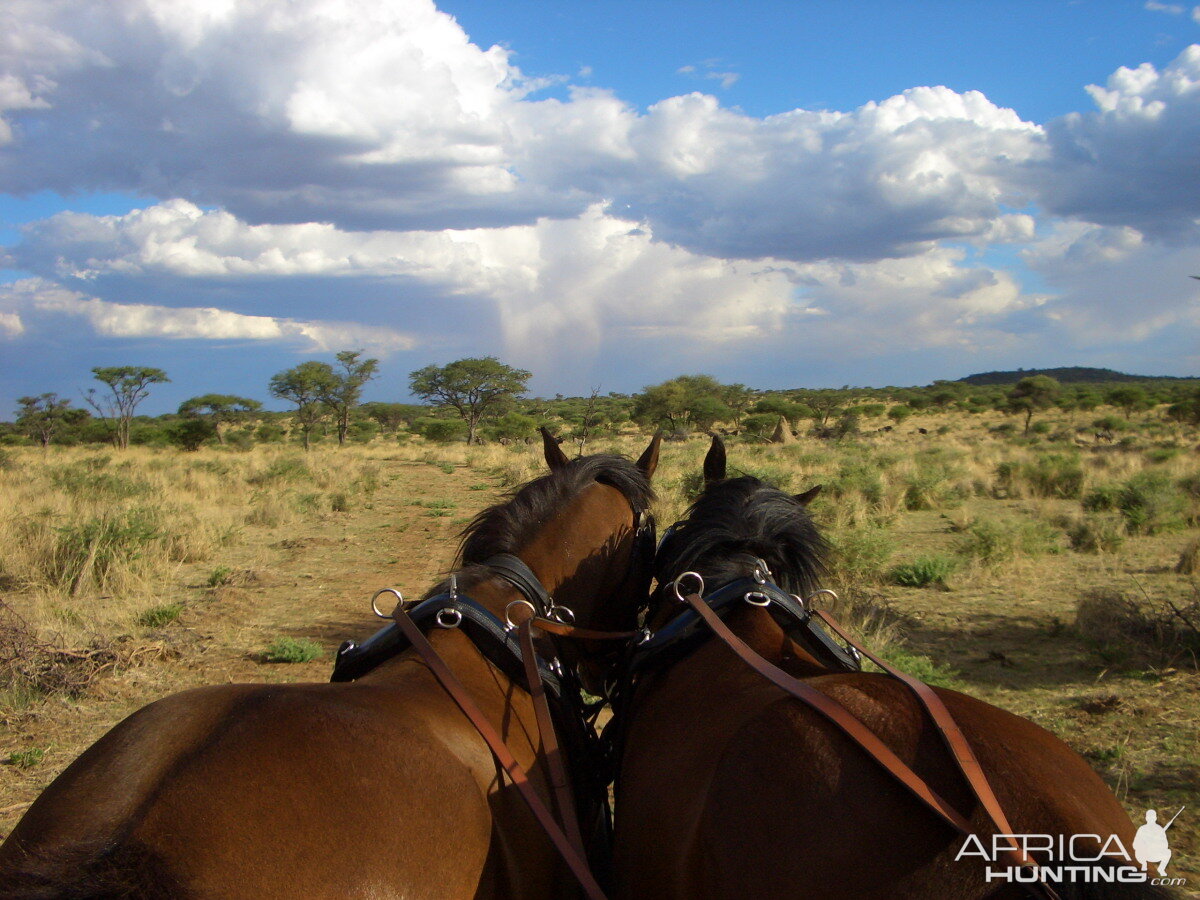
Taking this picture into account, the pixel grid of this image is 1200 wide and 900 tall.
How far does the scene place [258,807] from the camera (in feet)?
4.42

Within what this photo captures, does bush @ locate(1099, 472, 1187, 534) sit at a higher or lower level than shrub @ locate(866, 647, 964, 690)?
higher

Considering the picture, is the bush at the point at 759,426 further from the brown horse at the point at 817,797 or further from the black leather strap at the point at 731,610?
the brown horse at the point at 817,797

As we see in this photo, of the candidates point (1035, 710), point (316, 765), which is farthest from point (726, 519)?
point (1035, 710)

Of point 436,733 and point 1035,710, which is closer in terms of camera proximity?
point 436,733

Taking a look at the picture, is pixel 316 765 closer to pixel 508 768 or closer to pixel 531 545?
pixel 508 768

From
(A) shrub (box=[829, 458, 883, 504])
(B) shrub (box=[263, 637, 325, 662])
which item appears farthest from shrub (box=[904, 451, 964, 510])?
(B) shrub (box=[263, 637, 325, 662])

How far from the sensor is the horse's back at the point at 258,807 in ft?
4.08

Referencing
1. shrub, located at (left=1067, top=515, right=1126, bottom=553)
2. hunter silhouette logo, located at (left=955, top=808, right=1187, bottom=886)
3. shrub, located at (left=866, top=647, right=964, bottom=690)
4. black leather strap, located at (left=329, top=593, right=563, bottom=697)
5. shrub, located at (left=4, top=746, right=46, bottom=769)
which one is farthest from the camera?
shrub, located at (left=1067, top=515, right=1126, bottom=553)

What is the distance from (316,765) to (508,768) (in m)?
0.51

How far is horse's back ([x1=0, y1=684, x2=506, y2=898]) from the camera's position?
Result: 1243mm

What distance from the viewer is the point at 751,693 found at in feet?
5.92

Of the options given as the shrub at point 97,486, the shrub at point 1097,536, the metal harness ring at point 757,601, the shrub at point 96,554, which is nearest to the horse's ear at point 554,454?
the metal harness ring at point 757,601

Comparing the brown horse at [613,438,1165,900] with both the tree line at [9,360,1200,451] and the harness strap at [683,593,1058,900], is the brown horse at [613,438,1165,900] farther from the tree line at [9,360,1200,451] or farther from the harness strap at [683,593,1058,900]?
the tree line at [9,360,1200,451]

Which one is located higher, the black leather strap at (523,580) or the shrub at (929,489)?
the black leather strap at (523,580)
